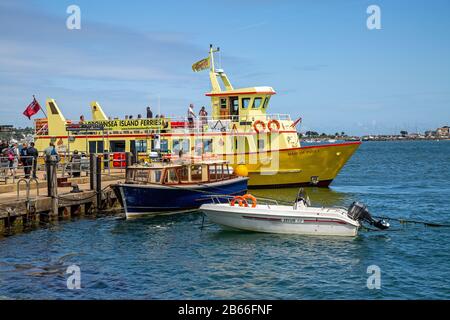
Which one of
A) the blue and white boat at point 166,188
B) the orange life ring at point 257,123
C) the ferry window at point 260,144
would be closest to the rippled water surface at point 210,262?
the blue and white boat at point 166,188

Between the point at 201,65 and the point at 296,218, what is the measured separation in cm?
2134

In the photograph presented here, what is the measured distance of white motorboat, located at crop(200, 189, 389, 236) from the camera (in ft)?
62.5

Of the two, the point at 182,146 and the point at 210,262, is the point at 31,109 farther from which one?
the point at 210,262

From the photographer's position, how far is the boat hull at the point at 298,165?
3319cm

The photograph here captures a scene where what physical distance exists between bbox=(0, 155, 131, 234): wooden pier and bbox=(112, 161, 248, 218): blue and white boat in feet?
8.51

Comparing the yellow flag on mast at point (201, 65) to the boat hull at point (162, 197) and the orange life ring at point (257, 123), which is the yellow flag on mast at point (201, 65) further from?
the boat hull at point (162, 197)

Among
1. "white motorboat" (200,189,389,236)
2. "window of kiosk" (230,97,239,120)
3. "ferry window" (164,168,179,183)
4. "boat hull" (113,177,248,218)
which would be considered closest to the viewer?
"white motorboat" (200,189,389,236)

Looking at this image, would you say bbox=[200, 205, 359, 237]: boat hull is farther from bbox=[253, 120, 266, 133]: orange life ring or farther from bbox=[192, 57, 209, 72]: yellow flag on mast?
bbox=[192, 57, 209, 72]: yellow flag on mast

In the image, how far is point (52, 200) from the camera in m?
22.8

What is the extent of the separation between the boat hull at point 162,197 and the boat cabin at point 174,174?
381 mm

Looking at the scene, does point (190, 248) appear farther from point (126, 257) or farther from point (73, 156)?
point (73, 156)

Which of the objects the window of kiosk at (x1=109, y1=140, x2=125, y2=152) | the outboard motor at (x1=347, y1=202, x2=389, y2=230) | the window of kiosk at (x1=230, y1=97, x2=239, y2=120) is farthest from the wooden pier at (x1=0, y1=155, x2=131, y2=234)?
the outboard motor at (x1=347, y1=202, x2=389, y2=230)

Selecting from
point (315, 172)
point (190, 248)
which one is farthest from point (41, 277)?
point (315, 172)

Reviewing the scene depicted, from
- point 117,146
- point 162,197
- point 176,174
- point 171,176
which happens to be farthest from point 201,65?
point 162,197
